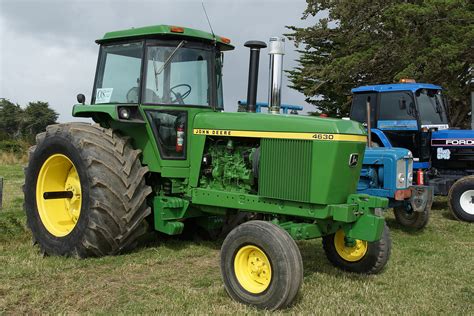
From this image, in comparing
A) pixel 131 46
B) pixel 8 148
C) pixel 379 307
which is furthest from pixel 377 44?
pixel 8 148

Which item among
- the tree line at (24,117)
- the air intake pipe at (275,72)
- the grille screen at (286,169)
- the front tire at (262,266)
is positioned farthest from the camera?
the tree line at (24,117)

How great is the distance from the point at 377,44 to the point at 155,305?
1537 centimetres

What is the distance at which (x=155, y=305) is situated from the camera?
4.20 meters

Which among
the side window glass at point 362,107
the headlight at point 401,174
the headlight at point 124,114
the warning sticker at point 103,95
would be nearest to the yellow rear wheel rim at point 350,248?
the headlight at point 401,174

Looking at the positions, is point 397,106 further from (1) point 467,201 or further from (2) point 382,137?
(1) point 467,201

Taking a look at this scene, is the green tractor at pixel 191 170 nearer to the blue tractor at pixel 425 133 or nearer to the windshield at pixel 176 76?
the windshield at pixel 176 76

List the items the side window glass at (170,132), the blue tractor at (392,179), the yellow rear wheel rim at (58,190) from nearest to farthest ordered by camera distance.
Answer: the side window glass at (170,132) → the yellow rear wheel rim at (58,190) → the blue tractor at (392,179)

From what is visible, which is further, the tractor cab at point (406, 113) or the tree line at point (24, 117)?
the tree line at point (24, 117)

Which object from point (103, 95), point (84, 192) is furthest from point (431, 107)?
point (84, 192)

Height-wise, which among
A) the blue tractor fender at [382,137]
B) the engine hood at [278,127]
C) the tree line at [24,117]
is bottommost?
the engine hood at [278,127]

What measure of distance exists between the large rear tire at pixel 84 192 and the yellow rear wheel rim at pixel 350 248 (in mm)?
2055

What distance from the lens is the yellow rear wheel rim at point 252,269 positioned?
433cm

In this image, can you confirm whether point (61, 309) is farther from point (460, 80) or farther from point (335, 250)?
point (460, 80)

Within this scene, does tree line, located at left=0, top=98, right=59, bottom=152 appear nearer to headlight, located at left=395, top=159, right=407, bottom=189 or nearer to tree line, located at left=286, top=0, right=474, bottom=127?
tree line, located at left=286, top=0, right=474, bottom=127
